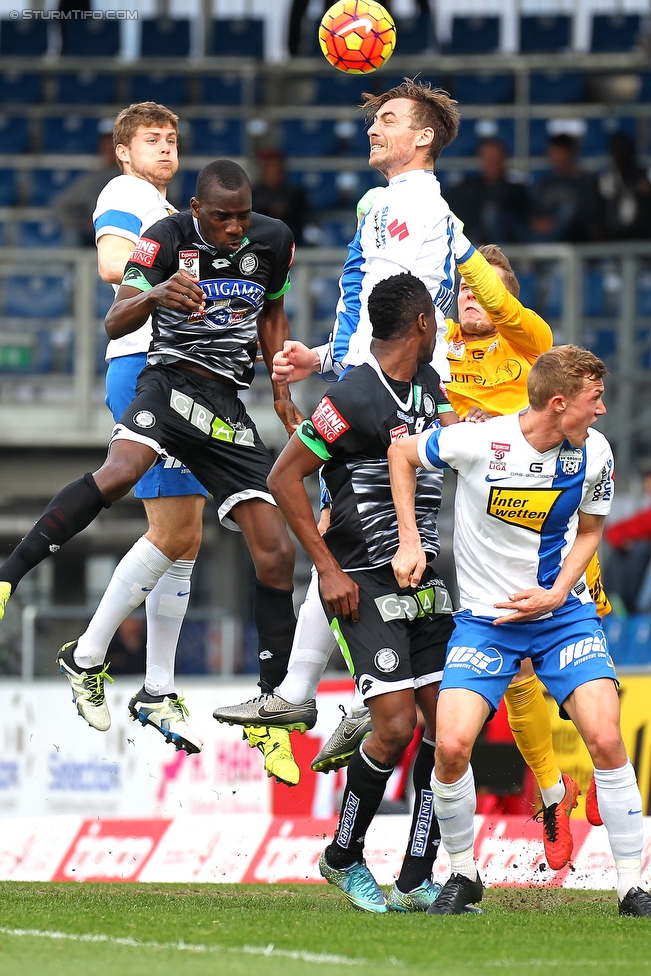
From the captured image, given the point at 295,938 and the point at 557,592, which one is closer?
the point at 295,938

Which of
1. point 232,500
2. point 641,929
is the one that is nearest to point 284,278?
point 232,500

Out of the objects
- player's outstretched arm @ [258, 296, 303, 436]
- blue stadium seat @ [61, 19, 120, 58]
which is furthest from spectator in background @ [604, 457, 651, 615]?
blue stadium seat @ [61, 19, 120, 58]

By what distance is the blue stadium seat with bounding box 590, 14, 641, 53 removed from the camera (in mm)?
19844

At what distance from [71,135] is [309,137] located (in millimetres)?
2977

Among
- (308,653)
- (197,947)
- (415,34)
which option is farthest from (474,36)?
(197,947)

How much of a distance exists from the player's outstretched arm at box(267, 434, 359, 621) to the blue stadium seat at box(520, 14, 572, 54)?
1455cm

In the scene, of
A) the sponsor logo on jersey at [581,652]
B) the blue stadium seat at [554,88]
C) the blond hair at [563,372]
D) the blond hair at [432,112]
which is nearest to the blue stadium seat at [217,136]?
the blue stadium seat at [554,88]

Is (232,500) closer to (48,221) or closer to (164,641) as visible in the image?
(164,641)

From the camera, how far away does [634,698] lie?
11.7 meters

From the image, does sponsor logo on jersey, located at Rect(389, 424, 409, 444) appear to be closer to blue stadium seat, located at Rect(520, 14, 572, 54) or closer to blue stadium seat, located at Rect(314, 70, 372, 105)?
blue stadium seat, located at Rect(314, 70, 372, 105)

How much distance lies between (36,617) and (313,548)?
292 inches

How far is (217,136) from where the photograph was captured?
725 inches

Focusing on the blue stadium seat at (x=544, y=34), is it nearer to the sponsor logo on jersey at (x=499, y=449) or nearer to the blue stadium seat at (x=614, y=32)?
the blue stadium seat at (x=614, y=32)

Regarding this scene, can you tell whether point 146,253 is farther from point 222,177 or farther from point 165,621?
point 165,621
